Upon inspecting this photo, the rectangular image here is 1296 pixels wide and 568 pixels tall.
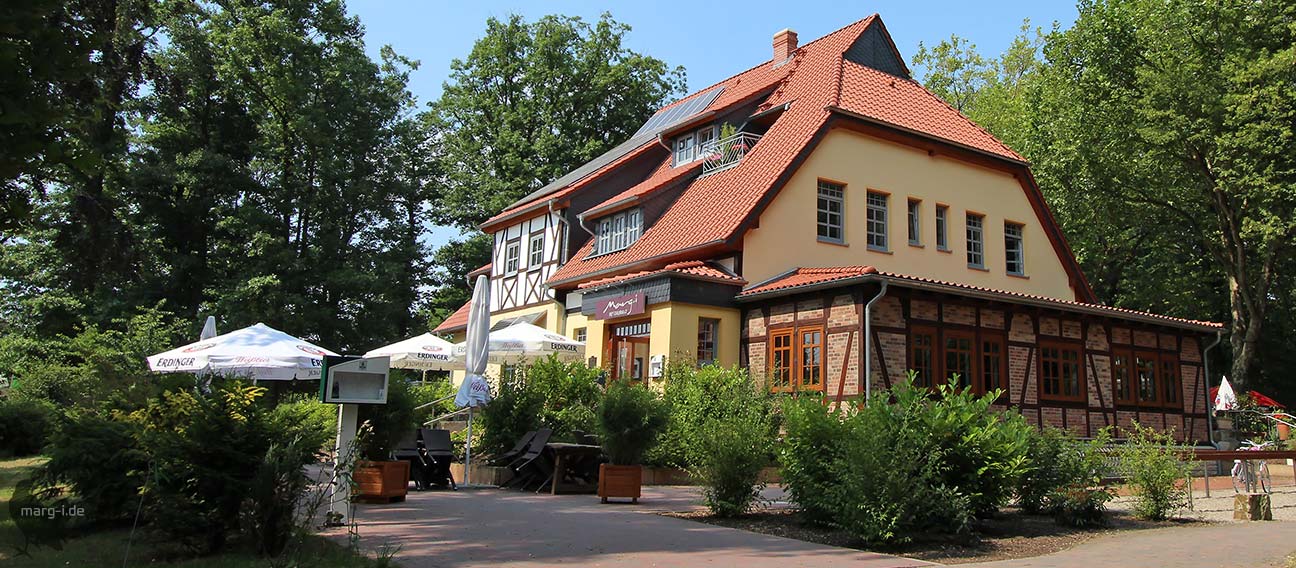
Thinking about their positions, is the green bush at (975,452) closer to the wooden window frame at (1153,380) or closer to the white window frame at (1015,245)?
the wooden window frame at (1153,380)

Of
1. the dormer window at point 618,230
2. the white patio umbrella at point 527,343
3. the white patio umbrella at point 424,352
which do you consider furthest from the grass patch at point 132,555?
the dormer window at point 618,230

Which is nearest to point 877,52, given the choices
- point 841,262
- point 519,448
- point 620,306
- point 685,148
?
point 685,148

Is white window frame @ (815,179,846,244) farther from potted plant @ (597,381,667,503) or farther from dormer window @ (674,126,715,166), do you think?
potted plant @ (597,381,667,503)

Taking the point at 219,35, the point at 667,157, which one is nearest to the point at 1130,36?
the point at 667,157

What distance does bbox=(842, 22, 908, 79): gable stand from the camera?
2522 cm

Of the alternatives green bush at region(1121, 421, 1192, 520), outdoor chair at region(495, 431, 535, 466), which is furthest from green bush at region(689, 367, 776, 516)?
green bush at region(1121, 421, 1192, 520)

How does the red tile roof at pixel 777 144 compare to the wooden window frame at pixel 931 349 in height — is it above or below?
above

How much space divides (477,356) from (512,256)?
1402cm

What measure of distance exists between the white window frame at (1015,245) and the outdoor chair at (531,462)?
14989mm

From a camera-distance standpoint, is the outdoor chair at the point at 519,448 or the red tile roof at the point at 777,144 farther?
the red tile roof at the point at 777,144

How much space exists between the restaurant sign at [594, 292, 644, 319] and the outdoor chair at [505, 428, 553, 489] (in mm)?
5602

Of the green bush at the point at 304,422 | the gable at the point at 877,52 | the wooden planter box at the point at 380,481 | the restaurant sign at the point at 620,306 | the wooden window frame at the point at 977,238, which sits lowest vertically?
the wooden planter box at the point at 380,481

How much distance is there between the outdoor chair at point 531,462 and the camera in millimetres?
12617

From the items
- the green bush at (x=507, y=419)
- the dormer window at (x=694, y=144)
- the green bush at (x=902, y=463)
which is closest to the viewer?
the green bush at (x=902, y=463)
